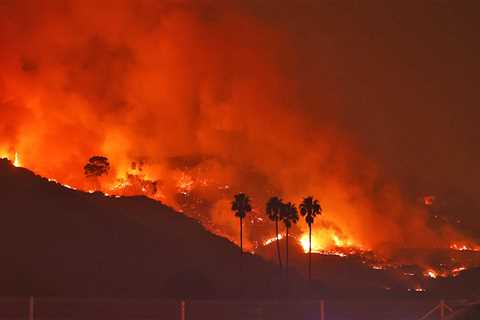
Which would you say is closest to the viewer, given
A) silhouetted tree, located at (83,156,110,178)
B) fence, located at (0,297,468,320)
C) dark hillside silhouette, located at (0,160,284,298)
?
fence, located at (0,297,468,320)

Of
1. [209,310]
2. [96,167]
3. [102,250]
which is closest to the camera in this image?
[209,310]

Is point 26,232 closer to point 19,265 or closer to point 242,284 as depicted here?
point 19,265

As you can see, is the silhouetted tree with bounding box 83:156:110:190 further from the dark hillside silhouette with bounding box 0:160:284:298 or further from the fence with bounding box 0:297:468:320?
the fence with bounding box 0:297:468:320

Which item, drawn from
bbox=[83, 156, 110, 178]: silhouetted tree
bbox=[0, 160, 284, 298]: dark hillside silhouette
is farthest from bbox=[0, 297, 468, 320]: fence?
bbox=[83, 156, 110, 178]: silhouetted tree

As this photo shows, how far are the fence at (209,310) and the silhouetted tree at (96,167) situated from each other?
489 feet

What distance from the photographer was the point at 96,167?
625 feet

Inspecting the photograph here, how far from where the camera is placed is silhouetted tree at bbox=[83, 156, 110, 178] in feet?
619

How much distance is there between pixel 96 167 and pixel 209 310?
155 m

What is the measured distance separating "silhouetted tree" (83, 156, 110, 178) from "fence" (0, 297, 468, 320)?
489 feet

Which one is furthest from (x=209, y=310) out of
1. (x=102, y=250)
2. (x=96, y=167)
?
(x=96, y=167)

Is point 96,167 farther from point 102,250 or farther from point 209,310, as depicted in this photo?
point 209,310

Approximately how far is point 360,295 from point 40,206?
167 ft

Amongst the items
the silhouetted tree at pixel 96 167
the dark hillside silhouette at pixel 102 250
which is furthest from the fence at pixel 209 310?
the silhouetted tree at pixel 96 167

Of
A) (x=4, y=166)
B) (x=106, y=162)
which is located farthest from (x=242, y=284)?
(x=106, y=162)
